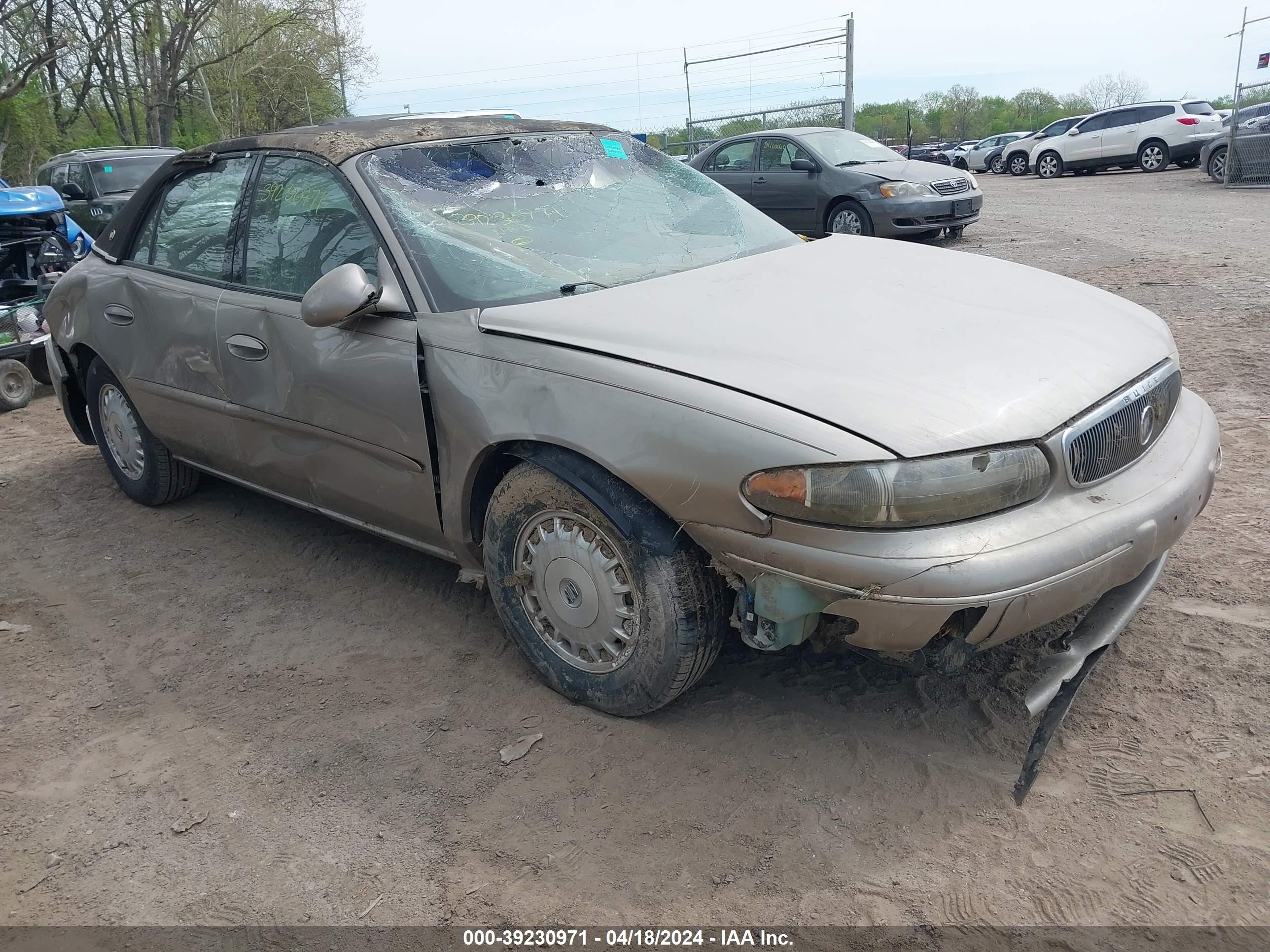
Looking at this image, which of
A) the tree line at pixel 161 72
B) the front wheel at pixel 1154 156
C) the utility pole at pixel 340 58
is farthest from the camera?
the utility pole at pixel 340 58

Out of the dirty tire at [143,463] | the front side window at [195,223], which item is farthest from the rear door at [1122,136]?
the dirty tire at [143,463]

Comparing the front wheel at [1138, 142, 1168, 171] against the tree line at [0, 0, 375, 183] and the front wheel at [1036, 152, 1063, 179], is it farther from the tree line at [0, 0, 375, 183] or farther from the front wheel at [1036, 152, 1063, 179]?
the tree line at [0, 0, 375, 183]

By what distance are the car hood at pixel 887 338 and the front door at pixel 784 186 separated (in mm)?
8694

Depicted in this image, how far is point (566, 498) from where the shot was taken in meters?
2.73

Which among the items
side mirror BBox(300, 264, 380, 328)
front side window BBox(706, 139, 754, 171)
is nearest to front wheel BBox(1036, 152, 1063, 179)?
front side window BBox(706, 139, 754, 171)

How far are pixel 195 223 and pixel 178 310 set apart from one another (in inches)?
15.9

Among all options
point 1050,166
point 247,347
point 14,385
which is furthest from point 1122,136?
point 247,347

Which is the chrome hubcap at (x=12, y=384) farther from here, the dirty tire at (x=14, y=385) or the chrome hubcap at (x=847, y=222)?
the chrome hubcap at (x=847, y=222)

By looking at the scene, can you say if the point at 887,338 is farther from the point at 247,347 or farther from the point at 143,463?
the point at 143,463

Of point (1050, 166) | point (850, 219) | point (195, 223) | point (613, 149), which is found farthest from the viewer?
point (1050, 166)

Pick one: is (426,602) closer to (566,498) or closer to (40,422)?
(566,498)

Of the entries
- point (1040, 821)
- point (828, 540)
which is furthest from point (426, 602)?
point (1040, 821)

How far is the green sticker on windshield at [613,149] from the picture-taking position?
3.84 metres

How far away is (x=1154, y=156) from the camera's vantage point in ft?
69.9
